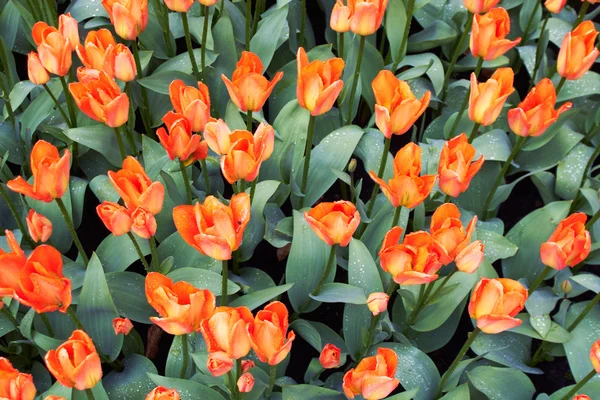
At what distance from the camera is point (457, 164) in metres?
1.26

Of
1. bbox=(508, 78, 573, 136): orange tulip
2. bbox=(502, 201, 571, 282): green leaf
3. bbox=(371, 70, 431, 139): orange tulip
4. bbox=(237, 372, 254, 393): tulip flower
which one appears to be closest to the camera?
bbox=(237, 372, 254, 393): tulip flower

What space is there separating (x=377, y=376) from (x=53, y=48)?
916 millimetres

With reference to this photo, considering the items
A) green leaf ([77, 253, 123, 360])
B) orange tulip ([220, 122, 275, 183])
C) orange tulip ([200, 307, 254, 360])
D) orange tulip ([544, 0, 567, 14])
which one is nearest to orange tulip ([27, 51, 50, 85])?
green leaf ([77, 253, 123, 360])

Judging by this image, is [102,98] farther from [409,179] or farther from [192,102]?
[409,179]

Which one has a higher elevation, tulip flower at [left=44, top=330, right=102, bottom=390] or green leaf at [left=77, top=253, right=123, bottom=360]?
tulip flower at [left=44, top=330, right=102, bottom=390]

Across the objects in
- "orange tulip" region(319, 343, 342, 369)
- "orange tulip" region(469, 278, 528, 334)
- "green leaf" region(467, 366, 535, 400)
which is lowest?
"green leaf" region(467, 366, 535, 400)

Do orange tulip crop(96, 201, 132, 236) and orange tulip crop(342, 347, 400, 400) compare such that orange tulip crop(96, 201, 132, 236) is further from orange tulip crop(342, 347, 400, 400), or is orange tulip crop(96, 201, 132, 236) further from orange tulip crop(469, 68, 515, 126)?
orange tulip crop(469, 68, 515, 126)

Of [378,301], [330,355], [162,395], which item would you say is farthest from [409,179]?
[162,395]

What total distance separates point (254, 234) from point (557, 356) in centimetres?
82

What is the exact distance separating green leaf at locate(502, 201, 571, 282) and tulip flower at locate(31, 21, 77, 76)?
112 cm

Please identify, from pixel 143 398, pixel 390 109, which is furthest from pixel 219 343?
pixel 390 109

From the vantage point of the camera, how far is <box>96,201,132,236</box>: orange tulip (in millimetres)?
1142

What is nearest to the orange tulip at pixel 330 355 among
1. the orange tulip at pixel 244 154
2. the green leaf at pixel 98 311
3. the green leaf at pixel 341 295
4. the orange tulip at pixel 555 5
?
the green leaf at pixel 341 295

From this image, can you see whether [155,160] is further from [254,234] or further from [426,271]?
[426,271]
